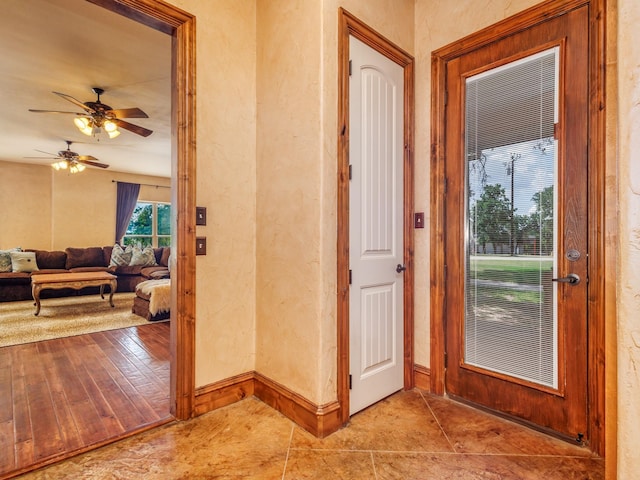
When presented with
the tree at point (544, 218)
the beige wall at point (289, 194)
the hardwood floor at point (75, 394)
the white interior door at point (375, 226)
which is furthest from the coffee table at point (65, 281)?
the tree at point (544, 218)

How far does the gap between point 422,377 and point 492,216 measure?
127 centimetres

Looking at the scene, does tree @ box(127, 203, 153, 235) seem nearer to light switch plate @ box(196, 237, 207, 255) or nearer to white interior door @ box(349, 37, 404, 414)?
light switch plate @ box(196, 237, 207, 255)

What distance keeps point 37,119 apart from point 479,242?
590cm

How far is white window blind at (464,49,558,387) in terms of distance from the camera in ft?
6.43

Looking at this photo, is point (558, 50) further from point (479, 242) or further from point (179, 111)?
point (179, 111)

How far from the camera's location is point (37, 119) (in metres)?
4.78

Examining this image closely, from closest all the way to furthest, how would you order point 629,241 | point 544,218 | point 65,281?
1. point 629,241
2. point 544,218
3. point 65,281

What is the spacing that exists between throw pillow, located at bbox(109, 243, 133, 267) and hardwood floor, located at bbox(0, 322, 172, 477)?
141 inches

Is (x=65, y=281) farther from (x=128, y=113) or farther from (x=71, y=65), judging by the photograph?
(x=71, y=65)

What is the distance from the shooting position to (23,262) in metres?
6.23

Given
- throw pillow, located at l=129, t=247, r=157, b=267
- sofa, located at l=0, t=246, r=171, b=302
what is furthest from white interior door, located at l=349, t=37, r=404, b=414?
throw pillow, located at l=129, t=247, r=157, b=267

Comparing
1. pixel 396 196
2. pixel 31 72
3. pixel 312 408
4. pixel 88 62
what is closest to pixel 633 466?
pixel 312 408

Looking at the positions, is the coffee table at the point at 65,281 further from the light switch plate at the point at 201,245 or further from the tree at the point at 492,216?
the tree at the point at 492,216

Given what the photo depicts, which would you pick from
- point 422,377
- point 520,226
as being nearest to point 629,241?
point 520,226
